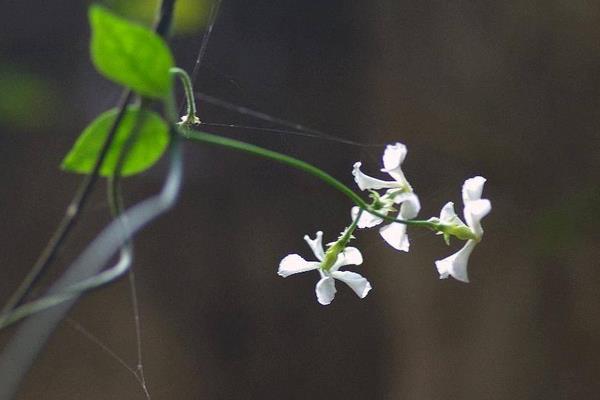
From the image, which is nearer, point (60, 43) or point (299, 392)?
point (60, 43)

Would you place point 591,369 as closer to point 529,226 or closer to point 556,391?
point 556,391

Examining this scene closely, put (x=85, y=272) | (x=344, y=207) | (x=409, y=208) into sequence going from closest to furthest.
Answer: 1. (x=85, y=272)
2. (x=409, y=208)
3. (x=344, y=207)

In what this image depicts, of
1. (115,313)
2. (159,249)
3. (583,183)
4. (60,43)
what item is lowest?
(115,313)

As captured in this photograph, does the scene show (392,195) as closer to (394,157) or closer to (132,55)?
(394,157)

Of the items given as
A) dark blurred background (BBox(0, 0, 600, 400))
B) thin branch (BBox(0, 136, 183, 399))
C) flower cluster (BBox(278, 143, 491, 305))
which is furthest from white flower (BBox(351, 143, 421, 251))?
dark blurred background (BBox(0, 0, 600, 400))

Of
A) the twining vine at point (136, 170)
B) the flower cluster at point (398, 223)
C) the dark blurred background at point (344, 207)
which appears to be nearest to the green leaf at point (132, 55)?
the twining vine at point (136, 170)

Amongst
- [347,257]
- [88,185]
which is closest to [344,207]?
[347,257]

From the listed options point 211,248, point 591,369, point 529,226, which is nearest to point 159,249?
point 211,248
